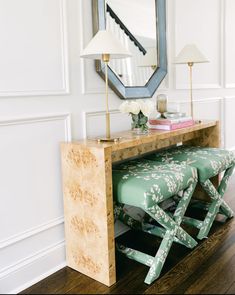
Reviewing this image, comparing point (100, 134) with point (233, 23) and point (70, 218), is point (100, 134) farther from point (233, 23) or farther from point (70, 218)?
point (233, 23)

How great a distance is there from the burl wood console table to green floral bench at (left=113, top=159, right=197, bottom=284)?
0.40 feet

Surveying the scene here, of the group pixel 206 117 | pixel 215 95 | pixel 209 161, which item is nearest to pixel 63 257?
pixel 209 161

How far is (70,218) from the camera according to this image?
81.7 inches

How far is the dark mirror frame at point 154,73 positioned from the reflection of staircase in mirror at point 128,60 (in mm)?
39

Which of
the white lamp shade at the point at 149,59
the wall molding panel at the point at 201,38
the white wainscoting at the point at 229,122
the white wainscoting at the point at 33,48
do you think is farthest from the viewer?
the white wainscoting at the point at 229,122

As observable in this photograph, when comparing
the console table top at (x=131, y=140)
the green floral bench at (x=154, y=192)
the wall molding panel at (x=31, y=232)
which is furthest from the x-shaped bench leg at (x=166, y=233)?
the wall molding panel at (x=31, y=232)

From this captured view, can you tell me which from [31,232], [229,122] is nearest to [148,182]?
[31,232]

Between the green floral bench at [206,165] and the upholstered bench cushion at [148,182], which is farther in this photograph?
the green floral bench at [206,165]

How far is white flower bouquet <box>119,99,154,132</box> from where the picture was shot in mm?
2191

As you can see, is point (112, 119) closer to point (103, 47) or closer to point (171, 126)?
point (171, 126)

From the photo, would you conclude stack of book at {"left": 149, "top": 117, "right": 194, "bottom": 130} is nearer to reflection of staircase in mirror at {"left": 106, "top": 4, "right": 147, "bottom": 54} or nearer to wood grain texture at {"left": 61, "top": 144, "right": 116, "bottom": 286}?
reflection of staircase in mirror at {"left": 106, "top": 4, "right": 147, "bottom": 54}

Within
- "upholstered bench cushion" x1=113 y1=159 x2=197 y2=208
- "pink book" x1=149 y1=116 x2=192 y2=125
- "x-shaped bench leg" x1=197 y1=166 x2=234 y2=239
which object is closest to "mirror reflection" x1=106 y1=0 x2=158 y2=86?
"pink book" x1=149 y1=116 x2=192 y2=125

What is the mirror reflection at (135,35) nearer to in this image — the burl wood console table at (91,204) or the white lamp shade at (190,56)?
the white lamp shade at (190,56)

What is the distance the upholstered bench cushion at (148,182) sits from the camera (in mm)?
1874
